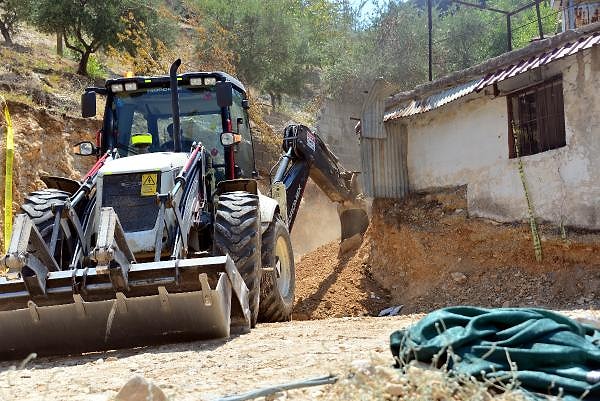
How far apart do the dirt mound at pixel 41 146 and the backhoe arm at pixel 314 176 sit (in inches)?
207

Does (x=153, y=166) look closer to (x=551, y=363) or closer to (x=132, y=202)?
(x=132, y=202)

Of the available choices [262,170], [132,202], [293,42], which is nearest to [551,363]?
[132,202]

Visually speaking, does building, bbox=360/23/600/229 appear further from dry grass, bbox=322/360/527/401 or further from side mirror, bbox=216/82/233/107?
dry grass, bbox=322/360/527/401

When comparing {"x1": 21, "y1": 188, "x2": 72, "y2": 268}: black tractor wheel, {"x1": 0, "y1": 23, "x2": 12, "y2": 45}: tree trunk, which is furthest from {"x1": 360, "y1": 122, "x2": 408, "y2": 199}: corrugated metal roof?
{"x1": 0, "y1": 23, "x2": 12, "y2": 45}: tree trunk

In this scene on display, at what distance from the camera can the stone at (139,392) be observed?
11.9 ft

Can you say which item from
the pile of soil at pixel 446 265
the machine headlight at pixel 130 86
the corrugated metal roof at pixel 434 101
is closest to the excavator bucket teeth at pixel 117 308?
the machine headlight at pixel 130 86

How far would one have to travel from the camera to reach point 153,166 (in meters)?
7.15

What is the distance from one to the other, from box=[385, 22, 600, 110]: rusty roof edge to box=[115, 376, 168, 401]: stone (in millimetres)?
8212

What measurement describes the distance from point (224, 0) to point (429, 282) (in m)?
20.1

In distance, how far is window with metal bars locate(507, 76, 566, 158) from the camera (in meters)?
10.7

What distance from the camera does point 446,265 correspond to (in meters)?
12.3

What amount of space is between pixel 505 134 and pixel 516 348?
8281 millimetres

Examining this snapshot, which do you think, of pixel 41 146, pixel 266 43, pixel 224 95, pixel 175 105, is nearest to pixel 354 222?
pixel 41 146

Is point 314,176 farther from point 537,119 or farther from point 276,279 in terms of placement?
point 276,279
